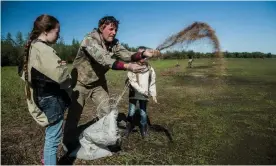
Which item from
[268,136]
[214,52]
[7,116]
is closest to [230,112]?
[268,136]

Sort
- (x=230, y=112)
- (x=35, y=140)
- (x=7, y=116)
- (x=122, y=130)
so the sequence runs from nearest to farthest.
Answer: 1. (x=35, y=140)
2. (x=122, y=130)
3. (x=7, y=116)
4. (x=230, y=112)

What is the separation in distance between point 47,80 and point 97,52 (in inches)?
31.9

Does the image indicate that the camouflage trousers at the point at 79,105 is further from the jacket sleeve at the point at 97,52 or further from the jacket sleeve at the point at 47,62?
the jacket sleeve at the point at 47,62

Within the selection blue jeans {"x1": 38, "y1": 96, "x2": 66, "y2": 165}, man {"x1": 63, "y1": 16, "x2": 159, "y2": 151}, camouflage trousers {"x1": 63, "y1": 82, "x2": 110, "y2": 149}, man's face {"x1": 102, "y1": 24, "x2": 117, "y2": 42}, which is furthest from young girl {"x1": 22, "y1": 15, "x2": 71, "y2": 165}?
man's face {"x1": 102, "y1": 24, "x2": 117, "y2": 42}

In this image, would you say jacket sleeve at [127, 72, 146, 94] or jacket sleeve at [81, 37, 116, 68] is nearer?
jacket sleeve at [81, 37, 116, 68]

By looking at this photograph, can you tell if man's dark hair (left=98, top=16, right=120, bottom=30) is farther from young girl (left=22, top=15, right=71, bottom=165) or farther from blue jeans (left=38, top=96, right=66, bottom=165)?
blue jeans (left=38, top=96, right=66, bottom=165)

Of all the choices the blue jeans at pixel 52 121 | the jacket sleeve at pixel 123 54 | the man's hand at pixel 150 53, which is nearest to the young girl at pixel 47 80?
the blue jeans at pixel 52 121

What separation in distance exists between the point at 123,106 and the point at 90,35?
5129mm

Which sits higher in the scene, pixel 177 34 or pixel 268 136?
pixel 177 34

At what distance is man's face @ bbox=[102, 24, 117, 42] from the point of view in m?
4.20

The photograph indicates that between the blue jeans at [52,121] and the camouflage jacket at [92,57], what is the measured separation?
2.69 ft

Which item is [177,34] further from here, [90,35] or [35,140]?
[35,140]

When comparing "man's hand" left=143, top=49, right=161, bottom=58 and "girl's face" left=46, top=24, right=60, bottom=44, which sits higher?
"girl's face" left=46, top=24, right=60, bottom=44

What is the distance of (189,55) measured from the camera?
4781 millimetres
